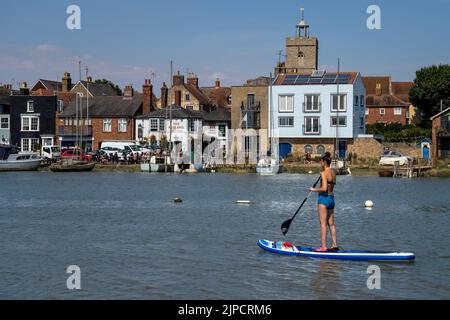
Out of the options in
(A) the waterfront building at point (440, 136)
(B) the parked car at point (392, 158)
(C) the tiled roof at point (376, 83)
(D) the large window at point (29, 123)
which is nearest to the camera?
(B) the parked car at point (392, 158)

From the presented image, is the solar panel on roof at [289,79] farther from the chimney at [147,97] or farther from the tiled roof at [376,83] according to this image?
the tiled roof at [376,83]

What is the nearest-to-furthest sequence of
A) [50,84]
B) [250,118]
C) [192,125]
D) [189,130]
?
1. [250,118]
2. [189,130]
3. [192,125]
4. [50,84]

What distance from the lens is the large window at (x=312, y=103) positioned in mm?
95375

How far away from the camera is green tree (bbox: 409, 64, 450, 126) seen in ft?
377

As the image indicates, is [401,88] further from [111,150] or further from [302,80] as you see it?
[111,150]

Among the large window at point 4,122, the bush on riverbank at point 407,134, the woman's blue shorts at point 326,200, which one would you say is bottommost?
the woman's blue shorts at point 326,200

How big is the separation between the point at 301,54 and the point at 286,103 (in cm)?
1625

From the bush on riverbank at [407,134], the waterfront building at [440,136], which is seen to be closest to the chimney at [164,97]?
the bush on riverbank at [407,134]

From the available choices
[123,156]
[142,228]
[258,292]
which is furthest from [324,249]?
[123,156]

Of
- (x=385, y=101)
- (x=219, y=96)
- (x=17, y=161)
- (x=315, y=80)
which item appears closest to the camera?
(x=17, y=161)

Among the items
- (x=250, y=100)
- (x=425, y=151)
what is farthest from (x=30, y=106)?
(x=425, y=151)

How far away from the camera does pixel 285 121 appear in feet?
317

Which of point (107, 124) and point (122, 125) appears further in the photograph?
point (107, 124)
